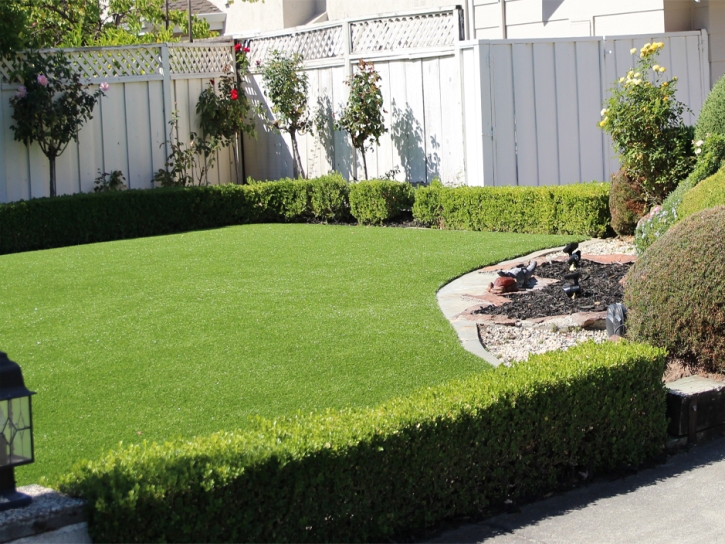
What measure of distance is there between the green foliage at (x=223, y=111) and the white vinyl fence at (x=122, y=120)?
0.72ft

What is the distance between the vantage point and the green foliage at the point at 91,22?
18.8 meters

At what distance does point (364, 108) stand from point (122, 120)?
4.01 m

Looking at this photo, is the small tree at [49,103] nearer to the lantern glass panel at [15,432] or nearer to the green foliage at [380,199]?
the green foliage at [380,199]

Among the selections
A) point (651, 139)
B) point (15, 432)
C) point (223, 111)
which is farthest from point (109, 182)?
point (15, 432)

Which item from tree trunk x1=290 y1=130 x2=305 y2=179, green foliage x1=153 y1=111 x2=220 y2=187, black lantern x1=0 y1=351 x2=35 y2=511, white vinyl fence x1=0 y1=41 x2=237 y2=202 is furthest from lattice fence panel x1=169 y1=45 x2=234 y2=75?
black lantern x1=0 y1=351 x2=35 y2=511

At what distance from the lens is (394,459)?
152 inches

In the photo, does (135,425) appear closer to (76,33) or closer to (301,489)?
(301,489)

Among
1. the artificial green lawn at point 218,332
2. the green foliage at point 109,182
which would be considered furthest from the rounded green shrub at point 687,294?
the green foliage at point 109,182

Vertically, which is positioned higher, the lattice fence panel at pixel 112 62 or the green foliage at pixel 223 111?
the lattice fence panel at pixel 112 62

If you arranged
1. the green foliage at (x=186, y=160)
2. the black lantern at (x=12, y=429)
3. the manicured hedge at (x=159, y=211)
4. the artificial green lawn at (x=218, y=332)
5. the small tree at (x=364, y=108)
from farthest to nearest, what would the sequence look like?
the green foliage at (x=186, y=160)
the small tree at (x=364, y=108)
the manicured hedge at (x=159, y=211)
the artificial green lawn at (x=218, y=332)
the black lantern at (x=12, y=429)

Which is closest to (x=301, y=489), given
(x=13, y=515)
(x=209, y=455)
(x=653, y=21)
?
(x=209, y=455)

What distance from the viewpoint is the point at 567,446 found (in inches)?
175

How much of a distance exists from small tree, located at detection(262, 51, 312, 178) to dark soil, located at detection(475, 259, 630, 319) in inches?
296

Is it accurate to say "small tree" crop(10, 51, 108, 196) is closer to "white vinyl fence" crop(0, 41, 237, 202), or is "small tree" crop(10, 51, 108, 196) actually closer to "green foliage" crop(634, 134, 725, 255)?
"white vinyl fence" crop(0, 41, 237, 202)
